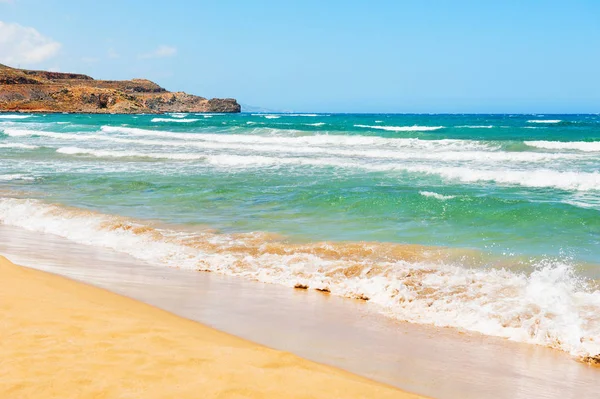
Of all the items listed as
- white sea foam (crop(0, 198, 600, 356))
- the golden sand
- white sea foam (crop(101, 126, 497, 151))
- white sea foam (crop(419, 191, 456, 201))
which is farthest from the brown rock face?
the golden sand

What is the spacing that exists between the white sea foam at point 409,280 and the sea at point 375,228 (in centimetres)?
2

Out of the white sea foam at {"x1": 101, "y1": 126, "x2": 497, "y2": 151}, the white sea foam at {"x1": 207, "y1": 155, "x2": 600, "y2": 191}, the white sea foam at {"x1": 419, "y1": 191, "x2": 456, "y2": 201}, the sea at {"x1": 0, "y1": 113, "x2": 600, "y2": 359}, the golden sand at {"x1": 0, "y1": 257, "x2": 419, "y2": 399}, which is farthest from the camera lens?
the white sea foam at {"x1": 101, "y1": 126, "x2": 497, "y2": 151}

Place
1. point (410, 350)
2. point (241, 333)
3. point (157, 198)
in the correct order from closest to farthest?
point (410, 350)
point (241, 333)
point (157, 198)

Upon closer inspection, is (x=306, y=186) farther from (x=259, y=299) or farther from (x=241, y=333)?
(x=241, y=333)

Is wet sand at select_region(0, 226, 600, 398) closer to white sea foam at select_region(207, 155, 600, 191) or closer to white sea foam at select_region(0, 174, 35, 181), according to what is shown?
white sea foam at select_region(0, 174, 35, 181)

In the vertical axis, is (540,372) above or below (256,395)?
below

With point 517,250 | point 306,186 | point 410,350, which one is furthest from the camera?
point 306,186

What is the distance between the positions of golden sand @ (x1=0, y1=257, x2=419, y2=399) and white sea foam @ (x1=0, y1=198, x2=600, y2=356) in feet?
7.05

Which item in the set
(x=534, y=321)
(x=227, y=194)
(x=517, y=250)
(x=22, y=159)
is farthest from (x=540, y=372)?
(x=22, y=159)

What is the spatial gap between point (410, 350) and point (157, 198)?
9917 millimetres

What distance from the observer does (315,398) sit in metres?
3.40

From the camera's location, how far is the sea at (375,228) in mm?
6066

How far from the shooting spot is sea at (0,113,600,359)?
6.07m

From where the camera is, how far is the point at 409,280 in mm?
6797
